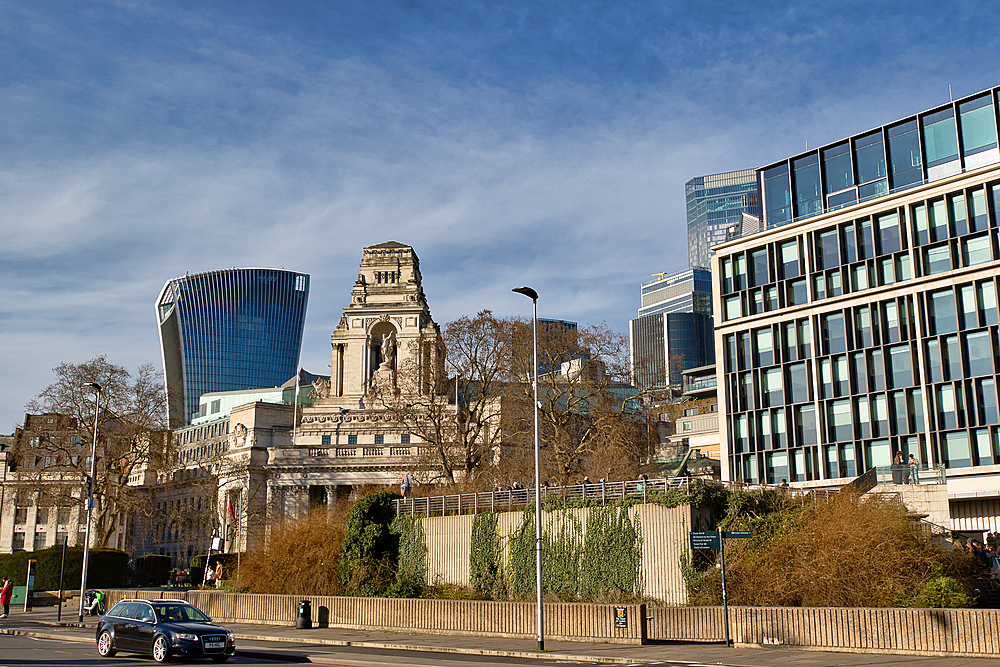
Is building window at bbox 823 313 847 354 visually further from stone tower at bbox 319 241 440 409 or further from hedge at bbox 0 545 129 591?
stone tower at bbox 319 241 440 409

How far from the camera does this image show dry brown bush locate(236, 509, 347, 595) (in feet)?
128

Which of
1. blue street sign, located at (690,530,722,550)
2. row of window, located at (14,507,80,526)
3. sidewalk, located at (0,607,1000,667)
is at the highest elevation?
row of window, located at (14,507,80,526)

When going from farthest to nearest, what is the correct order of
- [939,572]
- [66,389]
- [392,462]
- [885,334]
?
1. [392,462]
2. [66,389]
3. [885,334]
4. [939,572]

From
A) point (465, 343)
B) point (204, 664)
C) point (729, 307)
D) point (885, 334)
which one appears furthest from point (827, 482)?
point (204, 664)

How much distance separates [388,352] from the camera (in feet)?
386

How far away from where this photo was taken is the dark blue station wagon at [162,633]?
2372cm

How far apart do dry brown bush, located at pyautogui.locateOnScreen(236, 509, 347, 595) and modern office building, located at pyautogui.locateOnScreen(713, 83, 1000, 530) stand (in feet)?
105

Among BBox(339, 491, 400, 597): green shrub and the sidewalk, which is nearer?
the sidewalk

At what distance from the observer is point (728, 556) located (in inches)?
1182

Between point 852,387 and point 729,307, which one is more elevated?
point 729,307

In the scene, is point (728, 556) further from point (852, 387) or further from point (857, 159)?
point (857, 159)

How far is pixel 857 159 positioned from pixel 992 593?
3704 centimetres

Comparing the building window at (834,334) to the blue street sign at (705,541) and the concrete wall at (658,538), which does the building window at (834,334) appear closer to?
the concrete wall at (658,538)

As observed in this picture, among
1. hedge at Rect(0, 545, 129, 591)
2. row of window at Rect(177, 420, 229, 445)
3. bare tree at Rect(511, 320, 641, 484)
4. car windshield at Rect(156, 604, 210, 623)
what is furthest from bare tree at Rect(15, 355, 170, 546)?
row of window at Rect(177, 420, 229, 445)
